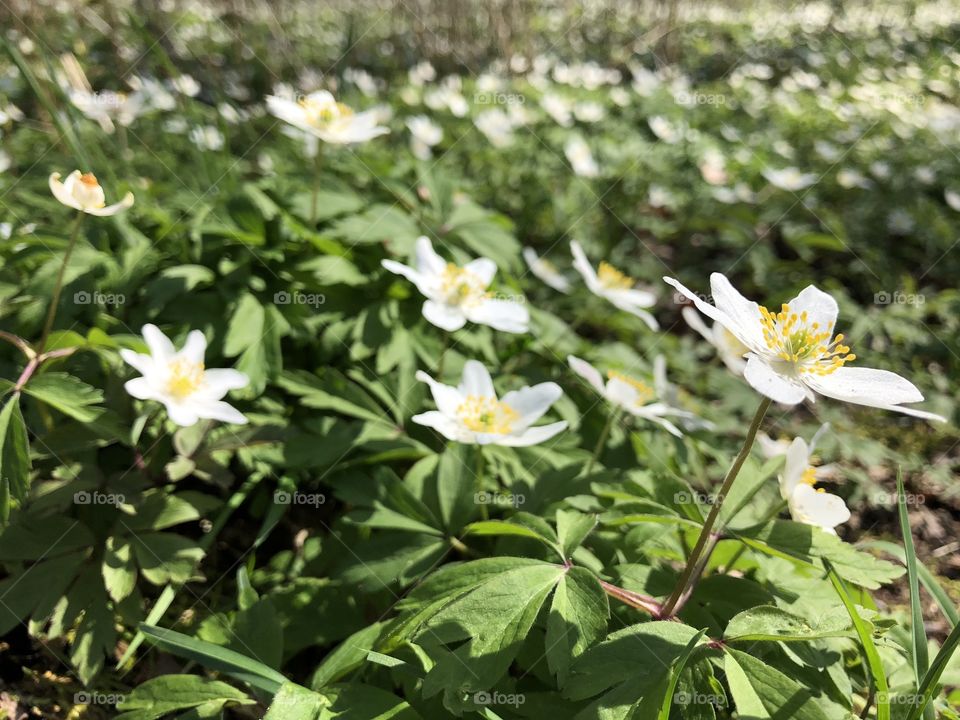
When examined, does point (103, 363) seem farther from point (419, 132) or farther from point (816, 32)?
point (816, 32)

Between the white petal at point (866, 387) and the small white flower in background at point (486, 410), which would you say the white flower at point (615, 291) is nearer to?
the small white flower in background at point (486, 410)

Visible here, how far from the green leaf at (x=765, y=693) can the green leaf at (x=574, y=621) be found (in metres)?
0.29

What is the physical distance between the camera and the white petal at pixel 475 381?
7.62ft

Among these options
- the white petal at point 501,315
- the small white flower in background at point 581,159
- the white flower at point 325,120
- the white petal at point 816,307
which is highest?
the white flower at point 325,120

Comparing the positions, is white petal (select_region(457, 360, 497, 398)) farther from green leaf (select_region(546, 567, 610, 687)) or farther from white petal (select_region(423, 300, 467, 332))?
green leaf (select_region(546, 567, 610, 687))

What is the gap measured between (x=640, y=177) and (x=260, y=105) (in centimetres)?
427

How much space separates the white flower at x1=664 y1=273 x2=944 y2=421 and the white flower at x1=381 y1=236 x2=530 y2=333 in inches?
38.4

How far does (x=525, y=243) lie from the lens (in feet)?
16.7

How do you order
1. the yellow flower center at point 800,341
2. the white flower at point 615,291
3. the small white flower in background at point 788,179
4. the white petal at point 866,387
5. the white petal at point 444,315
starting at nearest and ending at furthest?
1. the white petal at point 866,387
2. the yellow flower center at point 800,341
3. the white petal at point 444,315
4. the white flower at point 615,291
5. the small white flower in background at point 788,179

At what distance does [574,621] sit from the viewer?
1600 mm

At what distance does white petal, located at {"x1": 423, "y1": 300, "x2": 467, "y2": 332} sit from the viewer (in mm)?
2453

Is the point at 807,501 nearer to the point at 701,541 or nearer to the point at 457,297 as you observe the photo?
the point at 701,541

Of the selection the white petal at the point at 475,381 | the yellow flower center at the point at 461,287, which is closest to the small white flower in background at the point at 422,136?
the yellow flower center at the point at 461,287

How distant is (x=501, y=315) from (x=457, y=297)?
183mm
